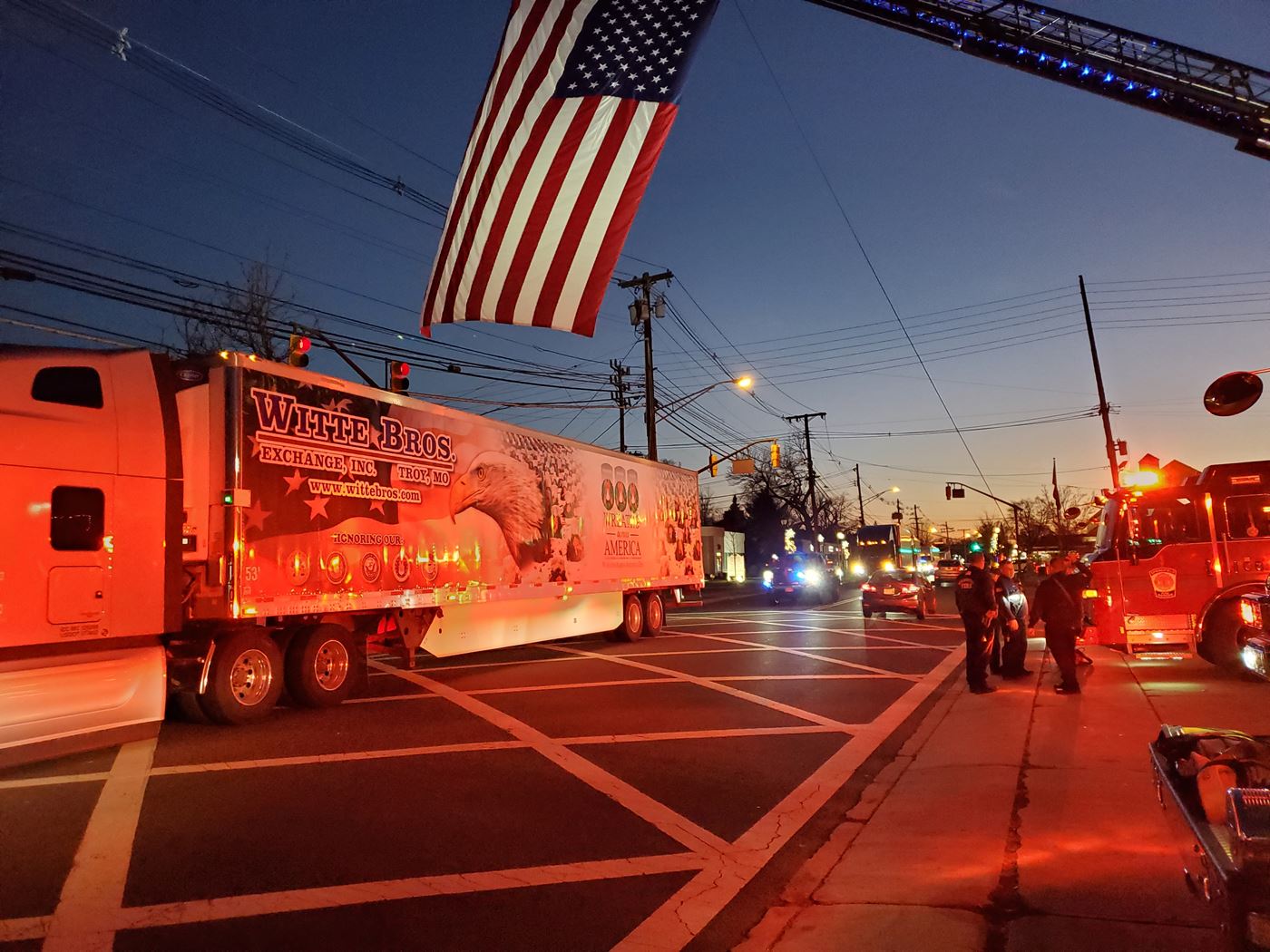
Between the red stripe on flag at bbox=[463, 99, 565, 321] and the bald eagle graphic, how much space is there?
4.68m

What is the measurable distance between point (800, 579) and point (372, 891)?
29.5m

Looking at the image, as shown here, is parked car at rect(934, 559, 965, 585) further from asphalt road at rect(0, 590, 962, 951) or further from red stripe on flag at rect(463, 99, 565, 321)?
red stripe on flag at rect(463, 99, 565, 321)

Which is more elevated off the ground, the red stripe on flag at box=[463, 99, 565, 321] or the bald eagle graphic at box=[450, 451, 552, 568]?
the red stripe on flag at box=[463, 99, 565, 321]

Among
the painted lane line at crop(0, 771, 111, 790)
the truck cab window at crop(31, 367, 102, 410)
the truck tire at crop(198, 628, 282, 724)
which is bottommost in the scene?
the painted lane line at crop(0, 771, 111, 790)

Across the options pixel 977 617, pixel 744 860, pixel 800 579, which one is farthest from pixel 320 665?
pixel 800 579

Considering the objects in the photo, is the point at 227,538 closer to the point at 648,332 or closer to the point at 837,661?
the point at 837,661

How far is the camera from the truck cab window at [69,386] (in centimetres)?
775

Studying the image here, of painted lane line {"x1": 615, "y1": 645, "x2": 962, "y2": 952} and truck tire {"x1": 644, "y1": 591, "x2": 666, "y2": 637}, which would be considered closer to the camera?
painted lane line {"x1": 615, "y1": 645, "x2": 962, "y2": 952}

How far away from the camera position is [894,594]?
2397cm

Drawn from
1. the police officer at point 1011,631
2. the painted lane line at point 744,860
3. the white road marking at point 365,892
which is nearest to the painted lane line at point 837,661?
the police officer at point 1011,631

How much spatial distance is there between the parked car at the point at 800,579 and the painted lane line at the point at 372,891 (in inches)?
1124

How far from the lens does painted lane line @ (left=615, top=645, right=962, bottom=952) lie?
421cm

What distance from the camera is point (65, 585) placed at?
7.66 meters

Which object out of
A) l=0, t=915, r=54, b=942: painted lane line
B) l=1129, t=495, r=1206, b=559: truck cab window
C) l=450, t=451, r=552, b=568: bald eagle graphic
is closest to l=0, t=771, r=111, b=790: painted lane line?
l=0, t=915, r=54, b=942: painted lane line
